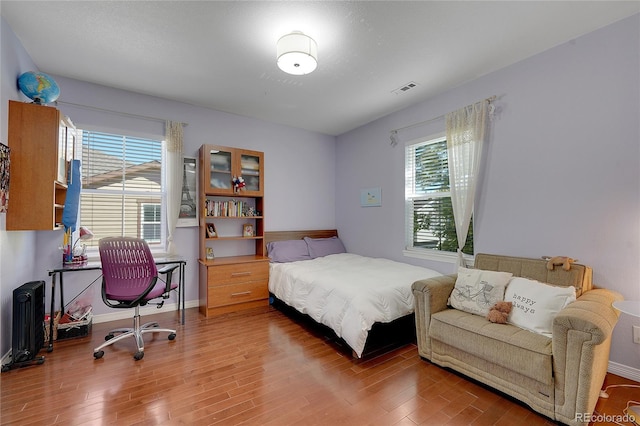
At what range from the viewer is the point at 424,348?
2.47 metres

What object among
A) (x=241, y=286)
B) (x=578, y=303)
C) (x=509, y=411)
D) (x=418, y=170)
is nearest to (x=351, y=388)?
(x=509, y=411)

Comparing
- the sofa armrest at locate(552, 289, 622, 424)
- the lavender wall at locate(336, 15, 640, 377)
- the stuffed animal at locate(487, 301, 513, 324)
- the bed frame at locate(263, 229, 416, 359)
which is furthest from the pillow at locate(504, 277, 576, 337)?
the bed frame at locate(263, 229, 416, 359)

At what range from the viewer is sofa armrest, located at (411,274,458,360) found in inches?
95.3

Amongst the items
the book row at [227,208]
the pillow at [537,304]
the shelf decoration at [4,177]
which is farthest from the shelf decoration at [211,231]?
the pillow at [537,304]

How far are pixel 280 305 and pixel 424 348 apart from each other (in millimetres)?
2014

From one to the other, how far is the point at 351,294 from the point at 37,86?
331cm

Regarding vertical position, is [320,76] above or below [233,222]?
above

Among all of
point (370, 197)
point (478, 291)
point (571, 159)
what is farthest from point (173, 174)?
point (571, 159)

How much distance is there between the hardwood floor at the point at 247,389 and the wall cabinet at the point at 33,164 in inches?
48.5

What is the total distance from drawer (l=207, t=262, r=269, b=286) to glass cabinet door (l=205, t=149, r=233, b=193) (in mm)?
1046

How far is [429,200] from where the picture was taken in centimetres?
369

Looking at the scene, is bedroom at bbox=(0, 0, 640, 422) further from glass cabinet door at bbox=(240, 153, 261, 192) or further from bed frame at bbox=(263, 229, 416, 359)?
bed frame at bbox=(263, 229, 416, 359)

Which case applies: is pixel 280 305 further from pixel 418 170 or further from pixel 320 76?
pixel 320 76

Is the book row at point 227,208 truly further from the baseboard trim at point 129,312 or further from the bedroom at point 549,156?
the baseboard trim at point 129,312
